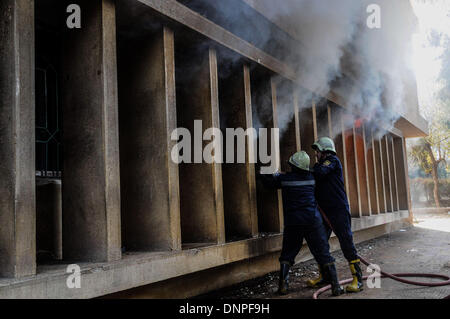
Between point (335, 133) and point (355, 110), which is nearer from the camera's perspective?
point (335, 133)

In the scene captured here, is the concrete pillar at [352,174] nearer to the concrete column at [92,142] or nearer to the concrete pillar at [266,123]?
the concrete pillar at [266,123]

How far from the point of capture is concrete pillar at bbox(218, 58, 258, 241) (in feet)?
18.0

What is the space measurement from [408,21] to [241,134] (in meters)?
9.67

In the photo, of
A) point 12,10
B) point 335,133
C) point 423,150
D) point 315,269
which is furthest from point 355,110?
point 423,150

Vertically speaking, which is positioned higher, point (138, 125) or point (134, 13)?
point (134, 13)

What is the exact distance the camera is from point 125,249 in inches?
171

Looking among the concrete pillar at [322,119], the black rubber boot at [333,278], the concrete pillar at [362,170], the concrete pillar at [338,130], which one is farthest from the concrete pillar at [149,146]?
the concrete pillar at [362,170]

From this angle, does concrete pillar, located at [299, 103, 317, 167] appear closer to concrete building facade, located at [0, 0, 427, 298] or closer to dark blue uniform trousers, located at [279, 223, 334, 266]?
concrete building facade, located at [0, 0, 427, 298]

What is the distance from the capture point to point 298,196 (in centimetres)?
466

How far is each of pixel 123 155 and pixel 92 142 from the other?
35.6 inches

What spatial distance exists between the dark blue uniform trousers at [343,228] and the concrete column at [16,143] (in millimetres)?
3335

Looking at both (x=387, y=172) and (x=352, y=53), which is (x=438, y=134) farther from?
(x=352, y=53)

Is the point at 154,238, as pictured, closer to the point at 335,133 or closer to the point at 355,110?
the point at 335,133

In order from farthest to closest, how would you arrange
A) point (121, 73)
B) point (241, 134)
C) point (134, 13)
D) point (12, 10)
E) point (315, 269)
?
1. point (315, 269)
2. point (241, 134)
3. point (121, 73)
4. point (134, 13)
5. point (12, 10)
